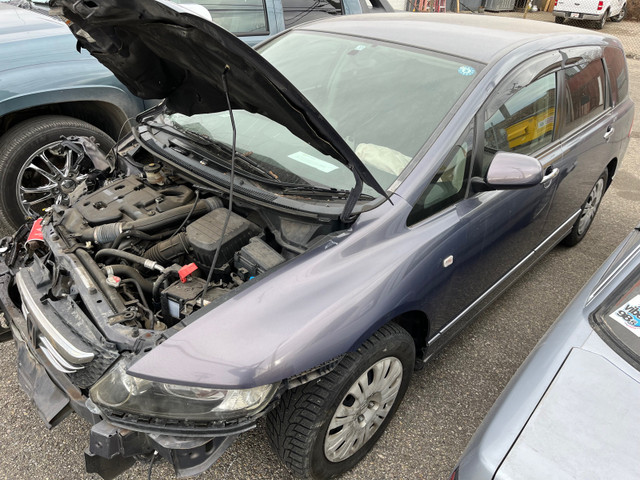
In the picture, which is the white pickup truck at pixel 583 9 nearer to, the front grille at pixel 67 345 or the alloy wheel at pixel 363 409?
the alloy wheel at pixel 363 409

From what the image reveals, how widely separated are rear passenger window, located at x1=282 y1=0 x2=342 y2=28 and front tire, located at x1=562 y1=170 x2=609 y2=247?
9.67ft

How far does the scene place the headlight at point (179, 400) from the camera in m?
1.41

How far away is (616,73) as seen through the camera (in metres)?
3.43

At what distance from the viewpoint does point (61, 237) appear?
208cm

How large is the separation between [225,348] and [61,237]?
1201 millimetres

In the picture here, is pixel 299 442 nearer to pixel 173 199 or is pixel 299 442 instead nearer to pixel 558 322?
pixel 558 322

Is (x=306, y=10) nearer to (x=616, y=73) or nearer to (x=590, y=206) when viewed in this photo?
(x=616, y=73)

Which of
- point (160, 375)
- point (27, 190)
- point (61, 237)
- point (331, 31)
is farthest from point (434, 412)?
point (27, 190)

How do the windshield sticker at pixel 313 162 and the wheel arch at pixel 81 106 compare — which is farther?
the wheel arch at pixel 81 106

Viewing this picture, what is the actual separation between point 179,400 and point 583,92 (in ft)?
9.95

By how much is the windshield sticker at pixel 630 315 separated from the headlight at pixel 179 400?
4.24 ft

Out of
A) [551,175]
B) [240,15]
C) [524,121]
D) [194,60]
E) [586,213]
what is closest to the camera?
[194,60]

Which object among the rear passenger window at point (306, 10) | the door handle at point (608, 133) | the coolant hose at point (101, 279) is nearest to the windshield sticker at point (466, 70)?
the door handle at point (608, 133)

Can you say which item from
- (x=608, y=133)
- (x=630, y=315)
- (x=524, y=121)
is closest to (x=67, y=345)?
(x=630, y=315)
